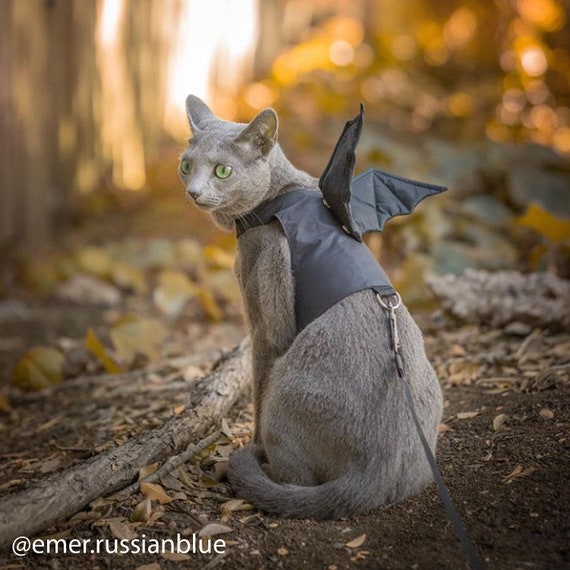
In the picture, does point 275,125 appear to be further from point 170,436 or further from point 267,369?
point 170,436

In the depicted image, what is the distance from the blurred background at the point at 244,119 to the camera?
634 centimetres

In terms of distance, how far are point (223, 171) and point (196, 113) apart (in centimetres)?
47

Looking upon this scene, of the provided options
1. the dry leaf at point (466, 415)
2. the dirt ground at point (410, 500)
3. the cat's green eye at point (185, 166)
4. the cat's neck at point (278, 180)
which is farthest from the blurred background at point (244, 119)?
the cat's green eye at point (185, 166)

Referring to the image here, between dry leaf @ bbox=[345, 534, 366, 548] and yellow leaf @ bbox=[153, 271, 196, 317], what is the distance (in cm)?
340

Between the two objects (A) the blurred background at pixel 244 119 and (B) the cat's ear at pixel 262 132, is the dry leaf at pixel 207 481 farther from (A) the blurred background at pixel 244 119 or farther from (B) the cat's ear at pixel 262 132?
(A) the blurred background at pixel 244 119

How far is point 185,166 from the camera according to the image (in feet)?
9.80

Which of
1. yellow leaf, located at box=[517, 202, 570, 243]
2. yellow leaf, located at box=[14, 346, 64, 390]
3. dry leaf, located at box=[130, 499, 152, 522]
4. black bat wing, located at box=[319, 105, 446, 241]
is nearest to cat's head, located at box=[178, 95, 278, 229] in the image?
black bat wing, located at box=[319, 105, 446, 241]

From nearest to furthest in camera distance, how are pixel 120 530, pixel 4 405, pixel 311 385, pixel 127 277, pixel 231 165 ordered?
pixel 120 530, pixel 311 385, pixel 231 165, pixel 4 405, pixel 127 277

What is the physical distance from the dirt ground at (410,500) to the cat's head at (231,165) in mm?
1084

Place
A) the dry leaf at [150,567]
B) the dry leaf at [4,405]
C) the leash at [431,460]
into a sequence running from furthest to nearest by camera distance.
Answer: the dry leaf at [4,405], the dry leaf at [150,567], the leash at [431,460]

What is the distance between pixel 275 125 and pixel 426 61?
34.9 ft

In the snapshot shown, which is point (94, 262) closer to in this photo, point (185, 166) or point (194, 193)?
point (185, 166)

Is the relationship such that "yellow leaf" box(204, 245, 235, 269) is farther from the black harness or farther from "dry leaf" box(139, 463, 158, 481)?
"dry leaf" box(139, 463, 158, 481)

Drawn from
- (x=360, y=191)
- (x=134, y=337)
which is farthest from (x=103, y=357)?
(x=360, y=191)
